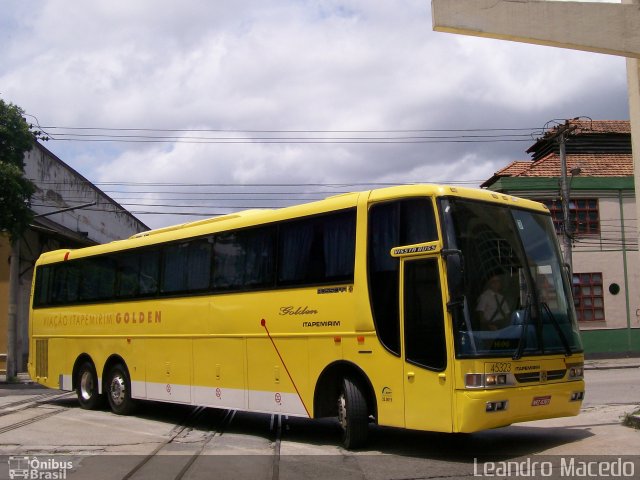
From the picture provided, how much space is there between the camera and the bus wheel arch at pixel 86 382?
14683 millimetres

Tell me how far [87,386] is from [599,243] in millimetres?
25688

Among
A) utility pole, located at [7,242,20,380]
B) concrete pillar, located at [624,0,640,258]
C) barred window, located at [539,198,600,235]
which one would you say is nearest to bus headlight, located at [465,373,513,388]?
concrete pillar, located at [624,0,640,258]

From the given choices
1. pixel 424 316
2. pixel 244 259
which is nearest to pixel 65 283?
pixel 244 259

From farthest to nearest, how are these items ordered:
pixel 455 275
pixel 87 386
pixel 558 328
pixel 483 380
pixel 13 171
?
pixel 13 171, pixel 87 386, pixel 558 328, pixel 455 275, pixel 483 380

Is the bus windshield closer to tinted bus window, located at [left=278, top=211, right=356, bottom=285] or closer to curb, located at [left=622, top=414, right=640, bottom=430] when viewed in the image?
tinted bus window, located at [left=278, top=211, right=356, bottom=285]

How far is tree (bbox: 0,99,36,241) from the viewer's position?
21.7 m

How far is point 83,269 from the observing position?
15.2m

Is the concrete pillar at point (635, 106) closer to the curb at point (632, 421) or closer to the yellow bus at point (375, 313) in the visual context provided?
the yellow bus at point (375, 313)

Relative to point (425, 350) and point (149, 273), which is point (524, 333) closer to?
point (425, 350)

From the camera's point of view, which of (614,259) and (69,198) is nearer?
(614,259)

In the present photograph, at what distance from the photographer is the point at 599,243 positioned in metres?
32.8

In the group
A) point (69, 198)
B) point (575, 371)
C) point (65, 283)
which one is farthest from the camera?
point (69, 198)

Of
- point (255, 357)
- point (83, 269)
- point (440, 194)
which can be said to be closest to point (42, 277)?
point (83, 269)

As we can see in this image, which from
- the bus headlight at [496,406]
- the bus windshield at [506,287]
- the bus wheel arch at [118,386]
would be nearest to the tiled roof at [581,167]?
the bus wheel arch at [118,386]
